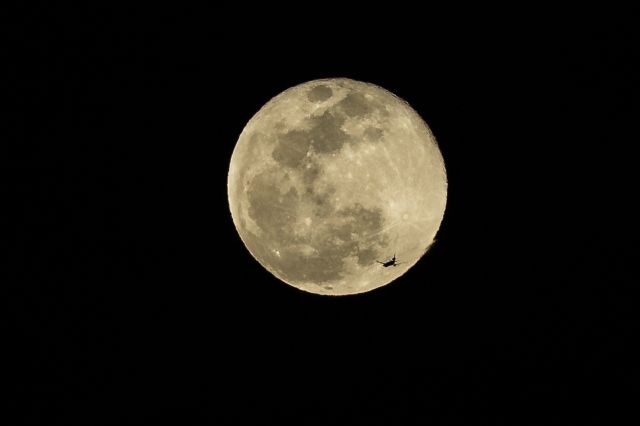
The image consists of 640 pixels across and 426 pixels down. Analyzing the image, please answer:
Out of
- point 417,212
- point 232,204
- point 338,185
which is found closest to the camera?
point 338,185

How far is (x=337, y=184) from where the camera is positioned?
3502 mm

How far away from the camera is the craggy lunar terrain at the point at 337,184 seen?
3.53 meters

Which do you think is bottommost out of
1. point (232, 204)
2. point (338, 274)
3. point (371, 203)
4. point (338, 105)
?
point (338, 274)

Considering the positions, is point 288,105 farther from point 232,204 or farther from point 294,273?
point 294,273

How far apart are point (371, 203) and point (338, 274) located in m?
0.72

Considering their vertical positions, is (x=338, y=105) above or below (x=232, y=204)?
above

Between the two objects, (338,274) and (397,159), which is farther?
(338,274)

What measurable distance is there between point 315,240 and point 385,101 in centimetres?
134

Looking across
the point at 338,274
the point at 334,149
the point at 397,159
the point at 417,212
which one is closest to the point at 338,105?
the point at 334,149

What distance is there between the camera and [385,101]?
392cm

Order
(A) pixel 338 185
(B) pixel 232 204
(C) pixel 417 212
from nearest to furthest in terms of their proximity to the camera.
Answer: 1. (A) pixel 338 185
2. (C) pixel 417 212
3. (B) pixel 232 204

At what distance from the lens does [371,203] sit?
11.6 feet

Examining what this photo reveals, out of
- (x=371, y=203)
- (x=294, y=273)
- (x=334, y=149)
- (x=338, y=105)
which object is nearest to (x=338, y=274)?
(x=294, y=273)

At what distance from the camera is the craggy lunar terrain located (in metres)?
3.53
